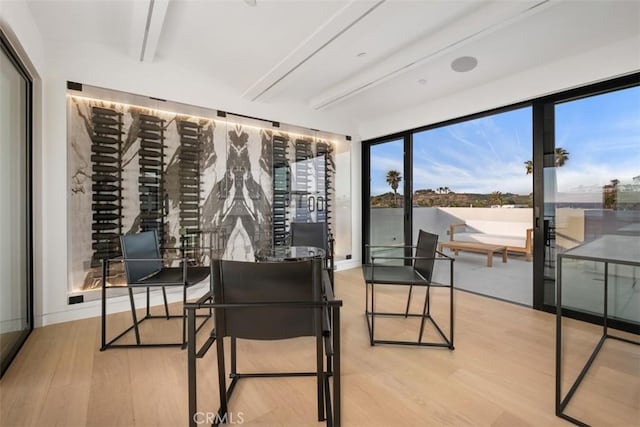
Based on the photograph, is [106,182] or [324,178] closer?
[106,182]

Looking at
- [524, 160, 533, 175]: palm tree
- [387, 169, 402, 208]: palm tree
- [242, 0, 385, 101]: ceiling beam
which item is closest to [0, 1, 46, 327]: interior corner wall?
[242, 0, 385, 101]: ceiling beam

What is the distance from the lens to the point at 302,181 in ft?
15.2

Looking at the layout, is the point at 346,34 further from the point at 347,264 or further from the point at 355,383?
the point at 347,264

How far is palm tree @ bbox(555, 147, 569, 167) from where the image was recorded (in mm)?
2945

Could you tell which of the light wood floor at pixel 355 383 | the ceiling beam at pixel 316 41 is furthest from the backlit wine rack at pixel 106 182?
the ceiling beam at pixel 316 41

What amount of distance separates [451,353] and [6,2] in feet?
13.4

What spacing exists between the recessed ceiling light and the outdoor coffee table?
2128 millimetres

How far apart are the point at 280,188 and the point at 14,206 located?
110 inches

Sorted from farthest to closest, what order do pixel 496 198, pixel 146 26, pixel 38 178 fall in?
pixel 496 198, pixel 38 178, pixel 146 26

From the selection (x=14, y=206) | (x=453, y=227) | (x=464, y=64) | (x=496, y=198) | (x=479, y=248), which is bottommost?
(x=479, y=248)

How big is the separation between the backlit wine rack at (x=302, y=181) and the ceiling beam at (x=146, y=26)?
226cm

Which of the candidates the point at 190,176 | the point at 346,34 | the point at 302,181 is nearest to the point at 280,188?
the point at 302,181

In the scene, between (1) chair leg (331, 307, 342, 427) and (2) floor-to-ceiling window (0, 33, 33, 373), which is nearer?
(1) chair leg (331, 307, 342, 427)

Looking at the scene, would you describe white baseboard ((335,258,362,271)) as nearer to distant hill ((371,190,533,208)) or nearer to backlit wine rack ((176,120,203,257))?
distant hill ((371,190,533,208))
